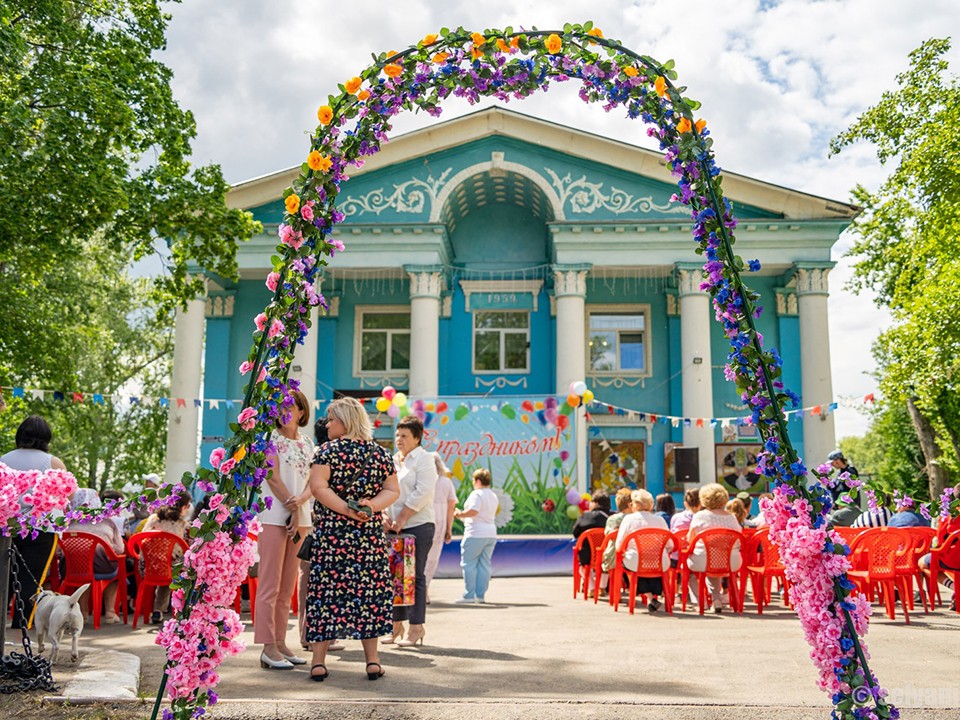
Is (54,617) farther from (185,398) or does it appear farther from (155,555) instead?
(185,398)

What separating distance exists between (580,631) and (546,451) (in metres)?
11.6

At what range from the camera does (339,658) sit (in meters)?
6.48

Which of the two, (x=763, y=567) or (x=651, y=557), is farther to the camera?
(x=763, y=567)

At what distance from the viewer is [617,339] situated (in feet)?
80.5

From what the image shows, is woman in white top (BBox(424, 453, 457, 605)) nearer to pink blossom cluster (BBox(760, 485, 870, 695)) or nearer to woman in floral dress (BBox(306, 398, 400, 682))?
woman in floral dress (BBox(306, 398, 400, 682))

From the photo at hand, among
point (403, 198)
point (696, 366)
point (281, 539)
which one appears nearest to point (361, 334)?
point (403, 198)

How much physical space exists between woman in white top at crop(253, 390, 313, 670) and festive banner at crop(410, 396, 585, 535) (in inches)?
522

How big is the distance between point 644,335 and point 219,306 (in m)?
12.1

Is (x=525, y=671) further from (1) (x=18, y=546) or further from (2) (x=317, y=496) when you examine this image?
(1) (x=18, y=546)

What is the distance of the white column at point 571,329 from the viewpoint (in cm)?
2188

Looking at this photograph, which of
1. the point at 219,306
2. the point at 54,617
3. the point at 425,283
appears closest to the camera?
the point at 54,617

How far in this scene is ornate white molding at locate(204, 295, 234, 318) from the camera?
25.1 metres

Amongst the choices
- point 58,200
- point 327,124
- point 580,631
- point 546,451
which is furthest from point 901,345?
point 327,124

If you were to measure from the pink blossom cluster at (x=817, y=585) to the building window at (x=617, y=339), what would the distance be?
66.4 feet
